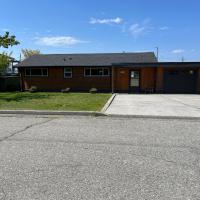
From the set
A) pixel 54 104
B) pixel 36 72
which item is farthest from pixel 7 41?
pixel 54 104

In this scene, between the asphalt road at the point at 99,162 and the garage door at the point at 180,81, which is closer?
the asphalt road at the point at 99,162

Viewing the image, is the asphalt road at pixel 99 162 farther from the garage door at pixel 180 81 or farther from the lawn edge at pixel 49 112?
the garage door at pixel 180 81

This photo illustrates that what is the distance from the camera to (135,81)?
82.5 ft

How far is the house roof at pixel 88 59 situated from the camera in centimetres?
2587

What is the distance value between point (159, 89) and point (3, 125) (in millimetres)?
18327

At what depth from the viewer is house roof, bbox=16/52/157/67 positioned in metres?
25.9

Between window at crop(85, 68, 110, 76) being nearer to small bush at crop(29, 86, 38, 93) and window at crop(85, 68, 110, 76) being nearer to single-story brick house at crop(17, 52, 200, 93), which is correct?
single-story brick house at crop(17, 52, 200, 93)

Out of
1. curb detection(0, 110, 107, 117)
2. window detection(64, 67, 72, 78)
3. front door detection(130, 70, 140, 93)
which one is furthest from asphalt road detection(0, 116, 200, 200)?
window detection(64, 67, 72, 78)

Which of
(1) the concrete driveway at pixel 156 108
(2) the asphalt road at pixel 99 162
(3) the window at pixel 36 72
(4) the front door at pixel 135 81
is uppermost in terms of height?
(3) the window at pixel 36 72

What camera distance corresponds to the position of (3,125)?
28.1 ft

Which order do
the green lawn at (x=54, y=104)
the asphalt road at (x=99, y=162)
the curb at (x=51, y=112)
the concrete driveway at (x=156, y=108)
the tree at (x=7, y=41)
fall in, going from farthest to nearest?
the tree at (x=7, y=41) < the green lawn at (x=54, y=104) < the concrete driveway at (x=156, y=108) < the curb at (x=51, y=112) < the asphalt road at (x=99, y=162)

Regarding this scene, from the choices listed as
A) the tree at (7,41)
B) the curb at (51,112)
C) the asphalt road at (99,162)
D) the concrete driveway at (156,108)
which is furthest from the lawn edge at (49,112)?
the tree at (7,41)

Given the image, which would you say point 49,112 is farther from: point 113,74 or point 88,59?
point 88,59

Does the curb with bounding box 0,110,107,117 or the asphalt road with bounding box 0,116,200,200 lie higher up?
the curb with bounding box 0,110,107,117
